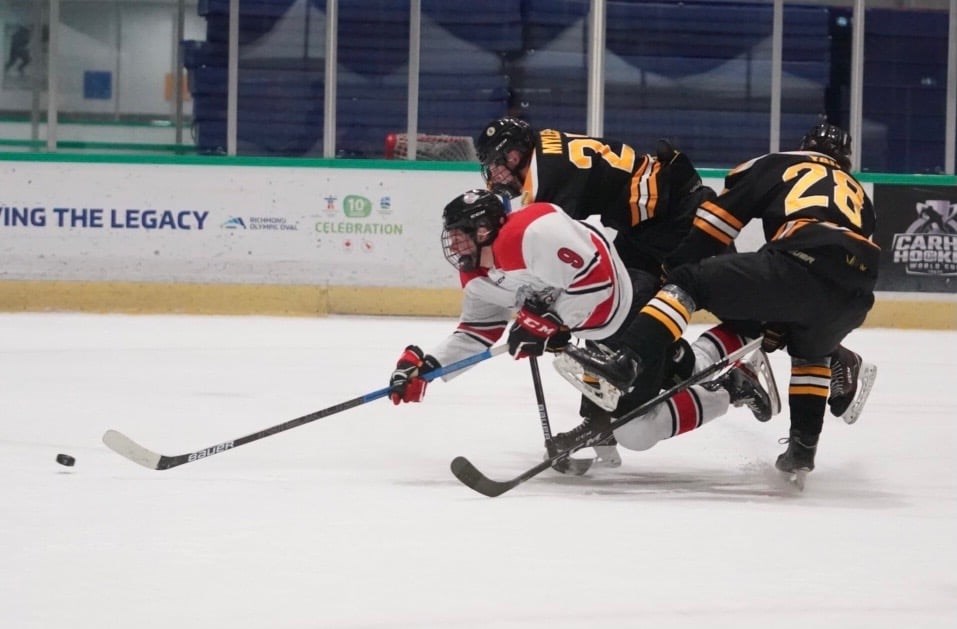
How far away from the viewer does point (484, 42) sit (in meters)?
7.52

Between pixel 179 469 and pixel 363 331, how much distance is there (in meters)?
3.20

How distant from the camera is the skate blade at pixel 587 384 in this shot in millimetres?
2973

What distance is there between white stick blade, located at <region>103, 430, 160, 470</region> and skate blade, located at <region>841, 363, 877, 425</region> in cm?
182

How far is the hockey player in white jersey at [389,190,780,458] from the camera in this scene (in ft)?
9.82

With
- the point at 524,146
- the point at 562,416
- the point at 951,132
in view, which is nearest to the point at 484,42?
the point at 951,132

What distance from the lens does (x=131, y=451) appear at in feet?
10.1

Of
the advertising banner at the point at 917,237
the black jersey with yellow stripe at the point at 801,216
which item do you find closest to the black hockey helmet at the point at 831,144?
the black jersey with yellow stripe at the point at 801,216

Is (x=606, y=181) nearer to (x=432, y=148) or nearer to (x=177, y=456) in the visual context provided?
(x=177, y=456)

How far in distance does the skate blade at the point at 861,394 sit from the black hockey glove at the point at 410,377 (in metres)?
1.18

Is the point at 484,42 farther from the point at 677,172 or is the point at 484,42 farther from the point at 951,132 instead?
the point at 677,172

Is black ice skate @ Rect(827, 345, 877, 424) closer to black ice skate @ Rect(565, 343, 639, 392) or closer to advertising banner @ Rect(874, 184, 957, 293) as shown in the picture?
black ice skate @ Rect(565, 343, 639, 392)

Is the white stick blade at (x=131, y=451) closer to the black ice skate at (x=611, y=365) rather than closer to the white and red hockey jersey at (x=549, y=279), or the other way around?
the white and red hockey jersey at (x=549, y=279)

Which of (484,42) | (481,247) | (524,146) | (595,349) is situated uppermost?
(484,42)

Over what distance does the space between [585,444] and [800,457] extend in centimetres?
51
